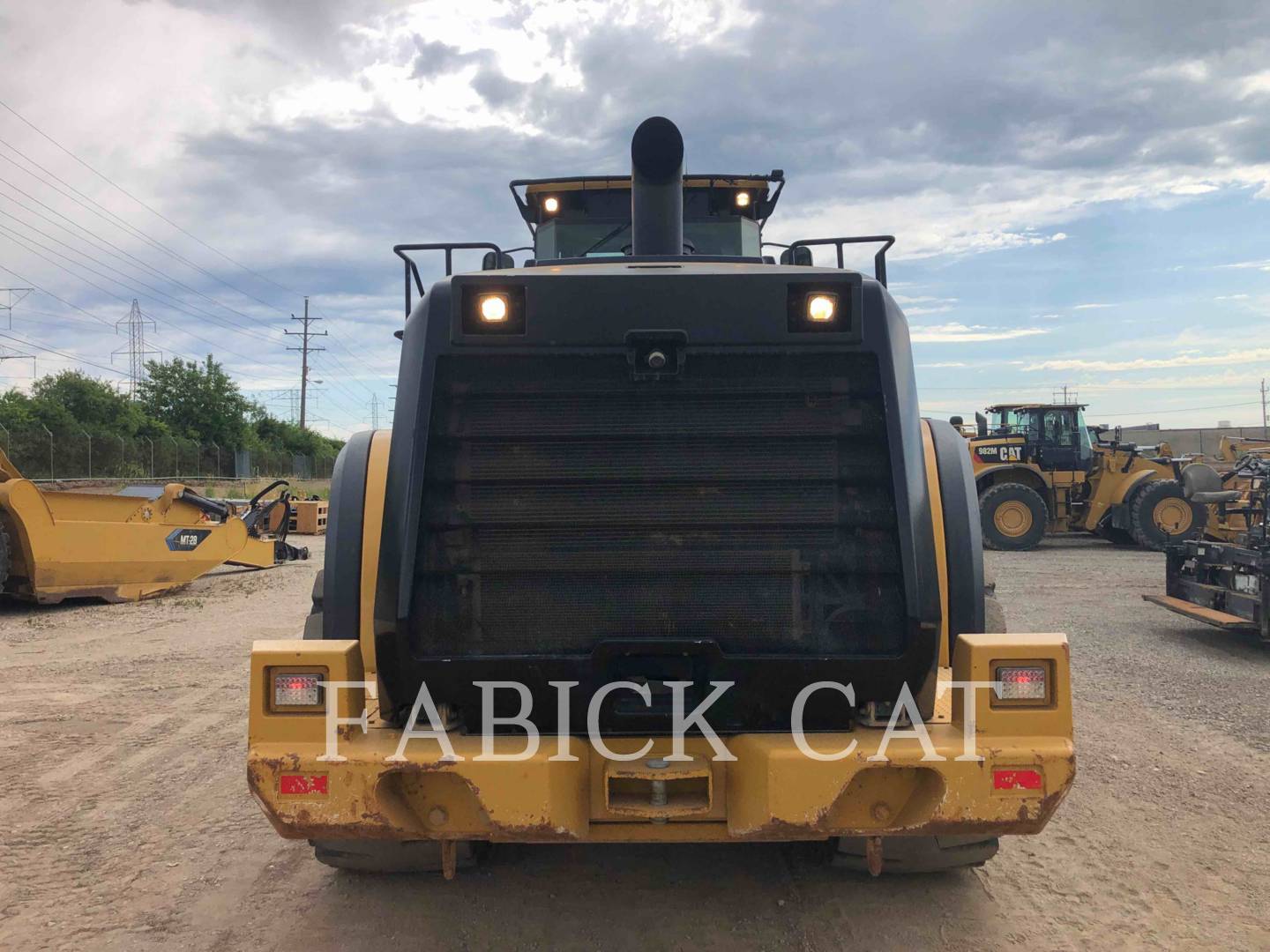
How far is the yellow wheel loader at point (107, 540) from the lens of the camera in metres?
9.26

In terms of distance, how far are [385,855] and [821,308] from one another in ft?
7.57

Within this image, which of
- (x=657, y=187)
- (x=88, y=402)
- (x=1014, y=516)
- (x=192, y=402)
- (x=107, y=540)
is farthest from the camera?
(x=192, y=402)

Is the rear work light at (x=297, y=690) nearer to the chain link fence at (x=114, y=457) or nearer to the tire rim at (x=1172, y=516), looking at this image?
the tire rim at (x=1172, y=516)

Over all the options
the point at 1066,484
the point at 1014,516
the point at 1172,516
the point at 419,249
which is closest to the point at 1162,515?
the point at 1172,516

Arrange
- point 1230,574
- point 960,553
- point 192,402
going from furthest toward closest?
point 192,402, point 1230,574, point 960,553

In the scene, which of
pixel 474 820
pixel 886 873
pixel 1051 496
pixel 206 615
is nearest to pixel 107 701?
pixel 206 615

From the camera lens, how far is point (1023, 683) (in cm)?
258

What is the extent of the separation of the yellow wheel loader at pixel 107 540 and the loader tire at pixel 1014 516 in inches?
471

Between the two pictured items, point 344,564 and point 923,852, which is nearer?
point 344,564

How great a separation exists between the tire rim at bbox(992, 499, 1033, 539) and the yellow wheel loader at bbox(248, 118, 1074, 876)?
46.1 feet

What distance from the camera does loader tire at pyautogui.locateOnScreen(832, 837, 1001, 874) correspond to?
3070 mm

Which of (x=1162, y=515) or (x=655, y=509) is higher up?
(x=655, y=509)

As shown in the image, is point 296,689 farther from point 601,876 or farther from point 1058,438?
point 1058,438

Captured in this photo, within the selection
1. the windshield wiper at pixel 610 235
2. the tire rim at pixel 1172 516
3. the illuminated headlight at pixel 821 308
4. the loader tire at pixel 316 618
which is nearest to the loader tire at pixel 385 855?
the loader tire at pixel 316 618
